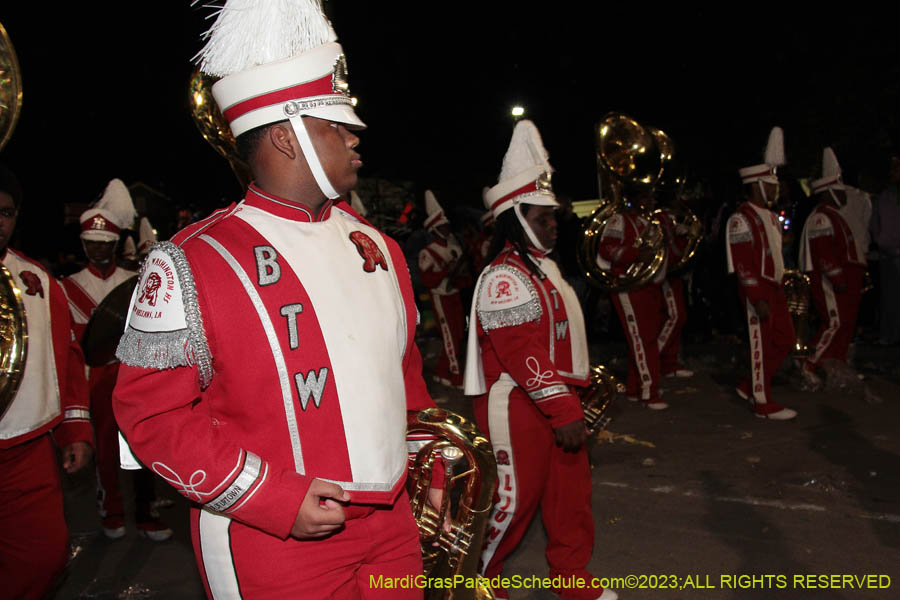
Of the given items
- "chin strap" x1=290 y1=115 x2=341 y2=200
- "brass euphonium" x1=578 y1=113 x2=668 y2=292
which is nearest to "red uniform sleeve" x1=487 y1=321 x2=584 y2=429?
"chin strap" x1=290 y1=115 x2=341 y2=200

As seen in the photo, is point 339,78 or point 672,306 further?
Answer: point 672,306

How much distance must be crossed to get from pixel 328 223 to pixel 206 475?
2.62ft

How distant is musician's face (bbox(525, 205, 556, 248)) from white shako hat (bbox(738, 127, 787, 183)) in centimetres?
402

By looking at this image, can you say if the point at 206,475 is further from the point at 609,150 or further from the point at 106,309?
the point at 609,150

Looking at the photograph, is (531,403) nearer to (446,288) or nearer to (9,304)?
(9,304)

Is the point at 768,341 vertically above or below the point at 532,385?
below

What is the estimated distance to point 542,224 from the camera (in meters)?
3.80

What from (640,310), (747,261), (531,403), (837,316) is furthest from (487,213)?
Answer: (531,403)

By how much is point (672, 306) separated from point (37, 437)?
23.1 ft

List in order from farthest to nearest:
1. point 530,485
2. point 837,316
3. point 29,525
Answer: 1. point 837,316
2. point 530,485
3. point 29,525

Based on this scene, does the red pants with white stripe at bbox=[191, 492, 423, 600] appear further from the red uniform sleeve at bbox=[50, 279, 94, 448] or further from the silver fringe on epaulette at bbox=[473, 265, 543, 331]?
the red uniform sleeve at bbox=[50, 279, 94, 448]

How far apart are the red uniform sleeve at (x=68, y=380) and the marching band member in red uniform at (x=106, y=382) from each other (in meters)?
1.37

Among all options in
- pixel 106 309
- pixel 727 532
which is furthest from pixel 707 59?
pixel 106 309

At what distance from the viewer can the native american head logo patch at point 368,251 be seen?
208cm
